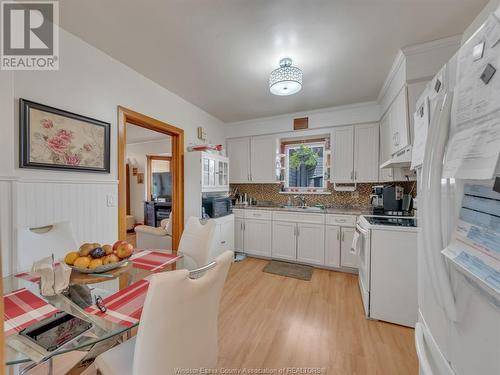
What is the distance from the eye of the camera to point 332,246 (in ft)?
9.97

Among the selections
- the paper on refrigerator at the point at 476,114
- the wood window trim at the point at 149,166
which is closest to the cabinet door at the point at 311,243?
the paper on refrigerator at the point at 476,114

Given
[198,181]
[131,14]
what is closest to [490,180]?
[131,14]

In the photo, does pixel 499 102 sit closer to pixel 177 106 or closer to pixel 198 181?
pixel 198 181

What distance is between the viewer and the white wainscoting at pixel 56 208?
1342mm

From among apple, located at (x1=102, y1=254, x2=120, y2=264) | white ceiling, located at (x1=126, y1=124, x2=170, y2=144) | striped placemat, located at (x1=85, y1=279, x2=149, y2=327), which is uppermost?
white ceiling, located at (x1=126, y1=124, x2=170, y2=144)

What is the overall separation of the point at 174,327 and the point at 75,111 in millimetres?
1965

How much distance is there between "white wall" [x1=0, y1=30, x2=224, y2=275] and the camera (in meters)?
1.35

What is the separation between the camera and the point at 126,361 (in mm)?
957

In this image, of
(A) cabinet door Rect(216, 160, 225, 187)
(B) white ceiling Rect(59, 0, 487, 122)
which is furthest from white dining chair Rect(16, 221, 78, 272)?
(A) cabinet door Rect(216, 160, 225, 187)

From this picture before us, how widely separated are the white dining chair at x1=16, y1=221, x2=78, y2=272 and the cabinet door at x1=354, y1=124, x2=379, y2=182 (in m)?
3.48

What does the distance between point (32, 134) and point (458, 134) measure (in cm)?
238

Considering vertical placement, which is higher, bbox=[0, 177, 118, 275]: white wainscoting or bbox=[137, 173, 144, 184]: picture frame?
bbox=[137, 173, 144, 184]: picture frame

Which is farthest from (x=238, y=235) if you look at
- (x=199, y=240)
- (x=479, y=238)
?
(x=479, y=238)

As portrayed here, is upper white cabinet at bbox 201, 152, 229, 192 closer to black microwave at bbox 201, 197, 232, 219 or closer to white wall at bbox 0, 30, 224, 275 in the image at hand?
black microwave at bbox 201, 197, 232, 219
